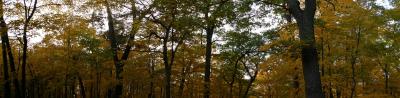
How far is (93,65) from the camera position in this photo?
28641 mm

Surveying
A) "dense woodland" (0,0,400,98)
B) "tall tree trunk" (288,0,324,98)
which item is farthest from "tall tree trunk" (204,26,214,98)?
"tall tree trunk" (288,0,324,98)

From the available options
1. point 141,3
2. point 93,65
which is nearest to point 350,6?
point 141,3

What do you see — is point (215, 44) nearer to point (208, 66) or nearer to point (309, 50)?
point (208, 66)

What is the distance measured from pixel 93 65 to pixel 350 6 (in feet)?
50.8

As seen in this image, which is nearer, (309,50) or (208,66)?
(309,50)

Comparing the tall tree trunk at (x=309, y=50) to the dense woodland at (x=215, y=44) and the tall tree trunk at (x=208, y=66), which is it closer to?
the dense woodland at (x=215, y=44)

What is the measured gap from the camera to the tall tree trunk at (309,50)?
10.0m

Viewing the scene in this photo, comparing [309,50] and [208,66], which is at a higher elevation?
[309,50]

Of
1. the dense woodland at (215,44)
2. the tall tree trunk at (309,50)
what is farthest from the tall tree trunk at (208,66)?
the tall tree trunk at (309,50)

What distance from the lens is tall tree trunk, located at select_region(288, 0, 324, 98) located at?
1004 centimetres

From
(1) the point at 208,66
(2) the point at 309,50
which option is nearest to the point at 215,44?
(1) the point at 208,66

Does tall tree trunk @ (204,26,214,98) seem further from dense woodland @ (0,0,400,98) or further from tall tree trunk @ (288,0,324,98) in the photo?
tall tree trunk @ (288,0,324,98)

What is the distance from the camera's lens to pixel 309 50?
33.4ft

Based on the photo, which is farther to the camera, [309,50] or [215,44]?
[215,44]
